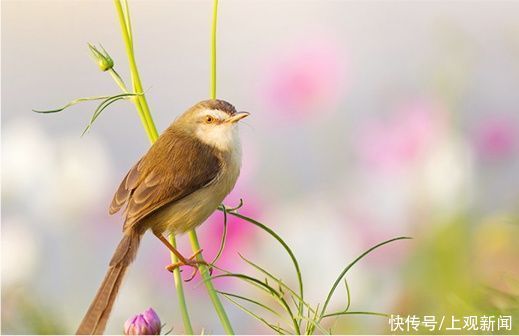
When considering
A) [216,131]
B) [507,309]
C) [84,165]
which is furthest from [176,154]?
[507,309]

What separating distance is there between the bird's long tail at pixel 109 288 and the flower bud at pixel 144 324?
0.21 ft

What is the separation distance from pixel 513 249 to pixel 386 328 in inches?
17.0

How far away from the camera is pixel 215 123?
2.46 m

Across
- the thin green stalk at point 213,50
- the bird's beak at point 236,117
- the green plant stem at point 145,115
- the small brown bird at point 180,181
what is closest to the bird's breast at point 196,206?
the small brown bird at point 180,181

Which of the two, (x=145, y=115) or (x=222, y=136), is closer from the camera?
(x=145, y=115)

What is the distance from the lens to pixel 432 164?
261 centimetres

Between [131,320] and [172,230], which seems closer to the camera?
[131,320]

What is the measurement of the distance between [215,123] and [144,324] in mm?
775

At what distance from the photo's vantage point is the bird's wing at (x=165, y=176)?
7.41 feet

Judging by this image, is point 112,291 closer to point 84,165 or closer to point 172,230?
point 172,230

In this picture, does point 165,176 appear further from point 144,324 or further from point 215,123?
point 144,324

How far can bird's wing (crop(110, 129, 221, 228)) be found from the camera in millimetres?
2258

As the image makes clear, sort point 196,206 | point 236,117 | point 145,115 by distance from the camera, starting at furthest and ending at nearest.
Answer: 1. point 236,117
2. point 196,206
3. point 145,115

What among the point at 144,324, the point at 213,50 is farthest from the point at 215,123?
the point at 144,324
